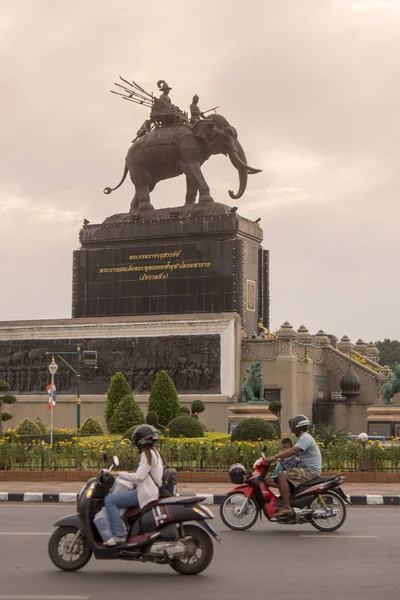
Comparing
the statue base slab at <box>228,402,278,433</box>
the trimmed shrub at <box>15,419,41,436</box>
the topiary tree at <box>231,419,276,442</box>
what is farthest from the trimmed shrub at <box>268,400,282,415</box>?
the trimmed shrub at <box>15,419,41,436</box>

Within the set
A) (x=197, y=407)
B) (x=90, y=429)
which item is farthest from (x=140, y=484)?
(x=197, y=407)

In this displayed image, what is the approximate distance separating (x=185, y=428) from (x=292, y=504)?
18138mm

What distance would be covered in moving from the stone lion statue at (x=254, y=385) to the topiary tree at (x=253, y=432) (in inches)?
325

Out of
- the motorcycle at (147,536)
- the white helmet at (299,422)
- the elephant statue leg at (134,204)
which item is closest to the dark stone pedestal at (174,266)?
the elephant statue leg at (134,204)

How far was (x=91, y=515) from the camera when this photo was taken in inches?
440

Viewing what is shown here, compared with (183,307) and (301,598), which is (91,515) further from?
(183,307)

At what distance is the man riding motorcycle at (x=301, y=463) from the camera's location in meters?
14.9

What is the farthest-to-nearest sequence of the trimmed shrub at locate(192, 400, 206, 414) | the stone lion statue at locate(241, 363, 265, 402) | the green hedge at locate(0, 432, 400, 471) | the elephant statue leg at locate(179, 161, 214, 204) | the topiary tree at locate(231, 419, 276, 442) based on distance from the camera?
the elephant statue leg at locate(179, 161, 214, 204)
the trimmed shrub at locate(192, 400, 206, 414)
the stone lion statue at locate(241, 363, 265, 402)
the topiary tree at locate(231, 419, 276, 442)
the green hedge at locate(0, 432, 400, 471)

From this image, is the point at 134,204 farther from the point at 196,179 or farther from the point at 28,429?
the point at 28,429

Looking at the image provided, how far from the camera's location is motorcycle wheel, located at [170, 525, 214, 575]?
11039 mm

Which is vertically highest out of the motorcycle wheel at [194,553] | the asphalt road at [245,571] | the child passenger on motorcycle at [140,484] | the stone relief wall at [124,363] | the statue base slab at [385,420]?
the stone relief wall at [124,363]

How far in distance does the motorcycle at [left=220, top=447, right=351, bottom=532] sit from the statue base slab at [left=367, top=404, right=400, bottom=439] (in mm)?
25586

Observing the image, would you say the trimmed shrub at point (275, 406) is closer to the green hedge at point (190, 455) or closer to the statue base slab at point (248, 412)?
the statue base slab at point (248, 412)

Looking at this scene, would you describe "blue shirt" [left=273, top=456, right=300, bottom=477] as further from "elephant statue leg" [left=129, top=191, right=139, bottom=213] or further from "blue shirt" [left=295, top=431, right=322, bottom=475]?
"elephant statue leg" [left=129, top=191, right=139, bottom=213]
